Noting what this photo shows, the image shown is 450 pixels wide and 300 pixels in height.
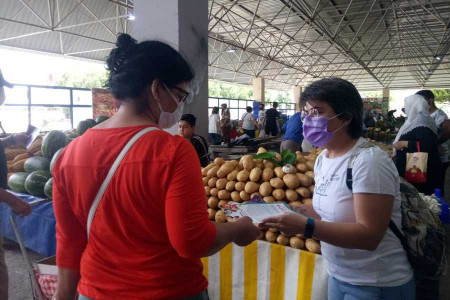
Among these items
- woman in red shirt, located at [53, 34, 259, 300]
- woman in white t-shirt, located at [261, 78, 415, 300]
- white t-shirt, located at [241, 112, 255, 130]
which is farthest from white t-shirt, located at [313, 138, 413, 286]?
white t-shirt, located at [241, 112, 255, 130]

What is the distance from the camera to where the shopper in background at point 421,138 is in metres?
3.52

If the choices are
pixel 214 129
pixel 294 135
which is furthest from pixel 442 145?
pixel 214 129

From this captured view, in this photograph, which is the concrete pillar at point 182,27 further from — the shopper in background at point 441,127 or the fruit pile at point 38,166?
the shopper in background at point 441,127

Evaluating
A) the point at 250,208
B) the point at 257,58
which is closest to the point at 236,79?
the point at 257,58

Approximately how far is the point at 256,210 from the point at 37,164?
3044 millimetres

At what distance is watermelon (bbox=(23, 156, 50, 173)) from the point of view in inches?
139

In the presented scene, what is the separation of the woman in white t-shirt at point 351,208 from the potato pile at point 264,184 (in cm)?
72

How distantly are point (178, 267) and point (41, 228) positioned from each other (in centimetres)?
283

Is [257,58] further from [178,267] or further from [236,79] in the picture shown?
[178,267]

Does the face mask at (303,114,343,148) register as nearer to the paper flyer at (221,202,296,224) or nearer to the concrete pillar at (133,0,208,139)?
the paper flyer at (221,202,296,224)

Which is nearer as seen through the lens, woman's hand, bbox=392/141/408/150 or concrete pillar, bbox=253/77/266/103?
woman's hand, bbox=392/141/408/150

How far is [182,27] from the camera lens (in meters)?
3.28

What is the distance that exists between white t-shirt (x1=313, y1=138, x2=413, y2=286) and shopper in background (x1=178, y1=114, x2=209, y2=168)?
2.18m

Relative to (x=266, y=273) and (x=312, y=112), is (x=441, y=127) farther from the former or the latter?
(x=312, y=112)
